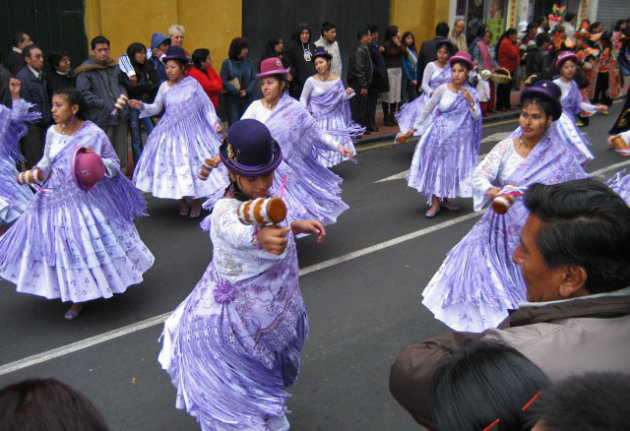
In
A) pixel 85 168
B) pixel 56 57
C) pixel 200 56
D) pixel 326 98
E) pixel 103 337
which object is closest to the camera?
pixel 85 168

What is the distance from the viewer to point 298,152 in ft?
20.1

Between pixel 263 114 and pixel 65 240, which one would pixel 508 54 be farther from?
pixel 65 240

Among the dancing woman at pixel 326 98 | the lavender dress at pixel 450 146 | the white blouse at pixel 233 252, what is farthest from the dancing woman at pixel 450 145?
the white blouse at pixel 233 252

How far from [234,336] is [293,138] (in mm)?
3132

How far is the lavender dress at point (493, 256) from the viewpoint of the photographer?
435 cm

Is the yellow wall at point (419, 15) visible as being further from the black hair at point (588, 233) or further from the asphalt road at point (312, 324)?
the black hair at point (588, 233)

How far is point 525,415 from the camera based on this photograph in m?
1.55

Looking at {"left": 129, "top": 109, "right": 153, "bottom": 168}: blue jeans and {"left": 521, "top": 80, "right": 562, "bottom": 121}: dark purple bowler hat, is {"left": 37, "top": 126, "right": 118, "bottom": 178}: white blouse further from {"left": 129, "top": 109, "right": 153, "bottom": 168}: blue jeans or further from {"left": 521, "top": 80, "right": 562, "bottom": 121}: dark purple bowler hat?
{"left": 129, "top": 109, "right": 153, "bottom": 168}: blue jeans

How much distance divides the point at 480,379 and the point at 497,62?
14981mm

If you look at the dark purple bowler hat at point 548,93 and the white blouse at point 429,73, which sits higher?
the dark purple bowler hat at point 548,93

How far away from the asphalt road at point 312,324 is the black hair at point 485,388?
2.40 meters

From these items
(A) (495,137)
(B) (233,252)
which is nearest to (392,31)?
(A) (495,137)

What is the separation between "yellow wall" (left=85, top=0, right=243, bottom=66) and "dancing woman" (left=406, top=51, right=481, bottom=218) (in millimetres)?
6060

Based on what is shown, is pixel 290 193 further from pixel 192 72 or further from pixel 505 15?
pixel 505 15
